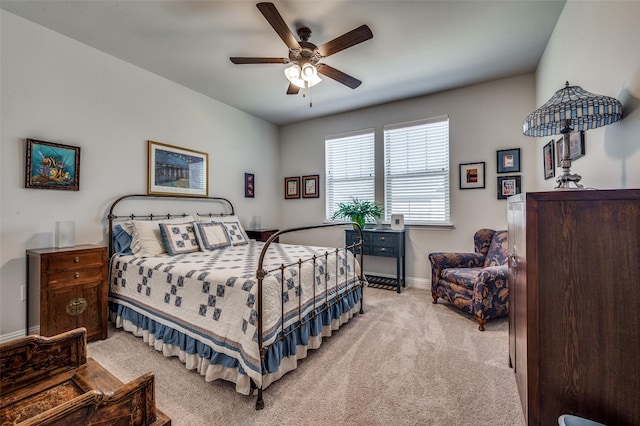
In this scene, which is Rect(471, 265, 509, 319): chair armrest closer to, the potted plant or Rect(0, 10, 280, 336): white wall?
the potted plant

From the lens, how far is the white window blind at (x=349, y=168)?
457cm

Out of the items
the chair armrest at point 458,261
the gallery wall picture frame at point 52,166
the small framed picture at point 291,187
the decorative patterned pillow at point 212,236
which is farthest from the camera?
the small framed picture at point 291,187

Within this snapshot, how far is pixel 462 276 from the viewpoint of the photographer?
2.97 metres

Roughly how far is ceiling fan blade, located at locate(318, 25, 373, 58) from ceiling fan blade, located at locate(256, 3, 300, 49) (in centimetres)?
26

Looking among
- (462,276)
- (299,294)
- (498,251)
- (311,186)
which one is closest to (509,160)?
(498,251)

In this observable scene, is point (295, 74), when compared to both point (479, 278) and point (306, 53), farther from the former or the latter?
point (479, 278)

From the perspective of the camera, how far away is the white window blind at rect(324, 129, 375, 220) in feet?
15.0

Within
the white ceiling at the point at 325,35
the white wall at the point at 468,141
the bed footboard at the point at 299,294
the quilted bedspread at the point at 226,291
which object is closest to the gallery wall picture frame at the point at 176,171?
the white ceiling at the point at 325,35


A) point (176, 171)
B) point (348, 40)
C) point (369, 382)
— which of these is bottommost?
point (369, 382)

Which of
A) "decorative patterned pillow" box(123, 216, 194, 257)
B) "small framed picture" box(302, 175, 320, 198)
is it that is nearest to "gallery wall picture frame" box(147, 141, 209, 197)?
"decorative patterned pillow" box(123, 216, 194, 257)

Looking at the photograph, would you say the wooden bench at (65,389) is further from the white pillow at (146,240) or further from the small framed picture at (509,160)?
the small framed picture at (509,160)

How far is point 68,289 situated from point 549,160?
4645 millimetres

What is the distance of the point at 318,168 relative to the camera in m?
5.05

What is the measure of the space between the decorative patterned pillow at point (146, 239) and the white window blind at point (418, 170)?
3.17m
